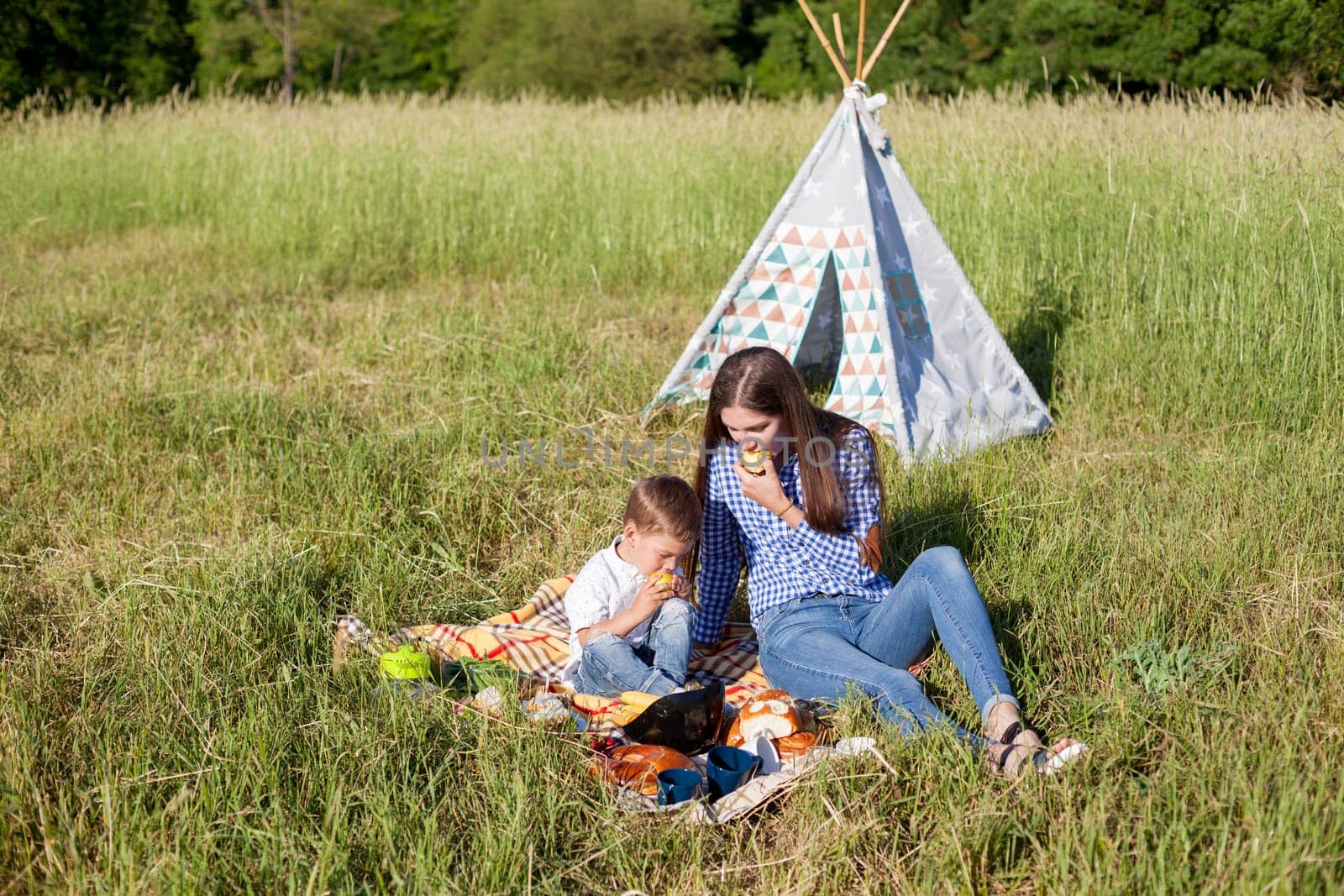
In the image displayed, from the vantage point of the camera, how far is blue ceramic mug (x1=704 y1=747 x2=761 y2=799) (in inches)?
101

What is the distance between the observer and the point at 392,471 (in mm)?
4211

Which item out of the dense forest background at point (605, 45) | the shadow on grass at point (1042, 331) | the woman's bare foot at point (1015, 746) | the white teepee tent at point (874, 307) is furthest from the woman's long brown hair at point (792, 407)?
the dense forest background at point (605, 45)

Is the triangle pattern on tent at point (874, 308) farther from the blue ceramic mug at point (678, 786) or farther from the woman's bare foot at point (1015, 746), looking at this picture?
the blue ceramic mug at point (678, 786)

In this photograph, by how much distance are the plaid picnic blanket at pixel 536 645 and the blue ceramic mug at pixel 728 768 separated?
0.39m

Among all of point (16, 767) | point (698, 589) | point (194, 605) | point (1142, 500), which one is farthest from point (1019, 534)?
point (16, 767)

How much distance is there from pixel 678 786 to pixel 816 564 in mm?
840

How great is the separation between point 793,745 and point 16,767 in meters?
1.69

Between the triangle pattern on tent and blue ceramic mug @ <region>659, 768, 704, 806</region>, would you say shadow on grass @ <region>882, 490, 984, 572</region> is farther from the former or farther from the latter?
blue ceramic mug @ <region>659, 768, 704, 806</region>

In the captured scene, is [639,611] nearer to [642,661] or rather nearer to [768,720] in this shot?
[642,661]

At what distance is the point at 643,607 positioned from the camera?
308cm

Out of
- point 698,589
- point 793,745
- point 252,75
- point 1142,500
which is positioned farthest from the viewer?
point 252,75

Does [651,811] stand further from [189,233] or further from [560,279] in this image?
[189,233]

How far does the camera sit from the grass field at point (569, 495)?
230 cm

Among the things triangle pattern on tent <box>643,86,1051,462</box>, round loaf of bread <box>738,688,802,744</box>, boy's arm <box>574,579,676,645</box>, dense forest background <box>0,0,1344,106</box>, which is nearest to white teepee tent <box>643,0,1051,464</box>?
triangle pattern on tent <box>643,86,1051,462</box>
